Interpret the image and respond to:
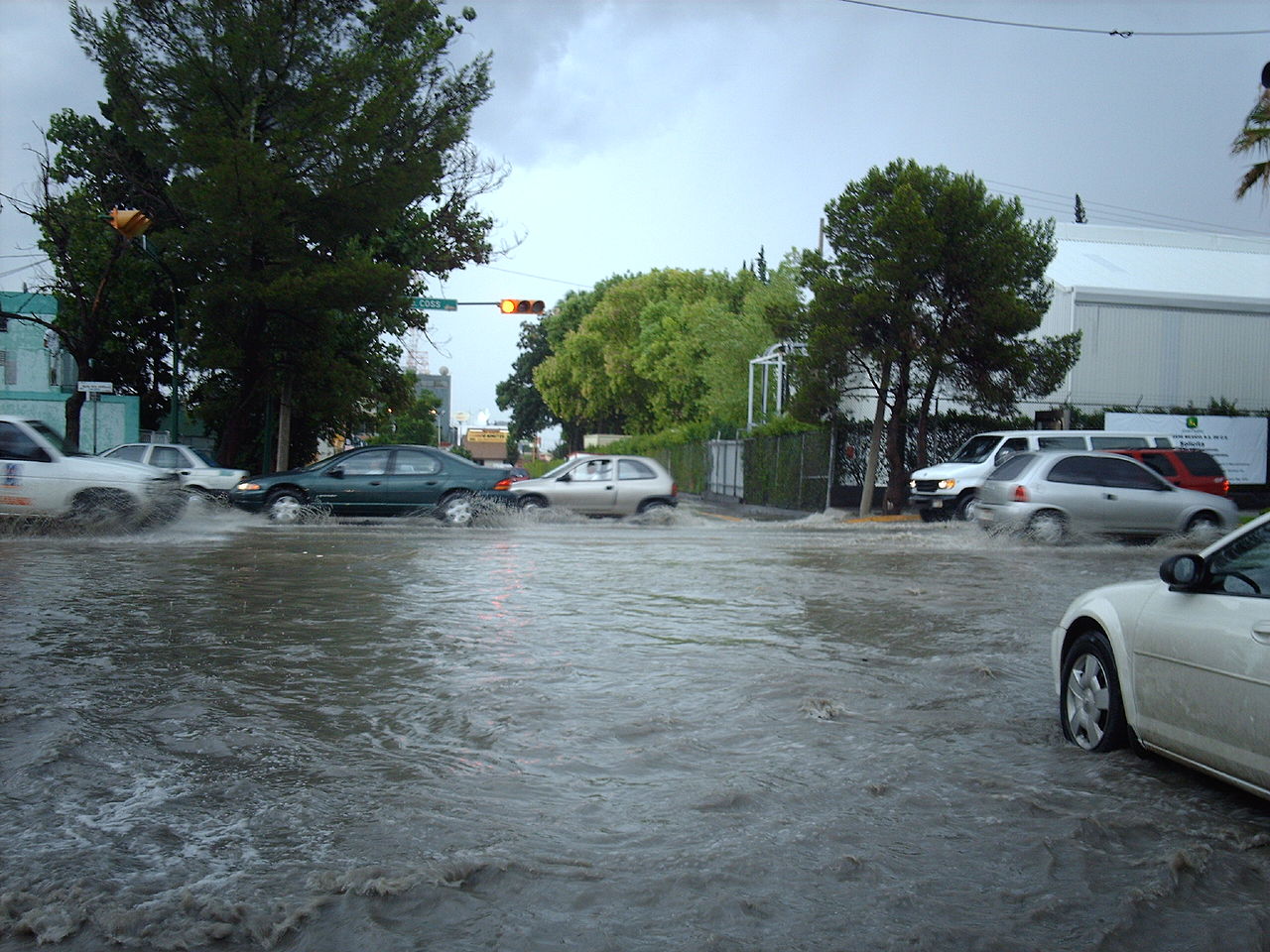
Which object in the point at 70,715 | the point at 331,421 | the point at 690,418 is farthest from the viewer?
the point at 690,418

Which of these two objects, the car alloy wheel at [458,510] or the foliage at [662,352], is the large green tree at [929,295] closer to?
the car alloy wheel at [458,510]

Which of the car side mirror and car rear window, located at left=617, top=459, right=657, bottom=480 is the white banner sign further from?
the car side mirror

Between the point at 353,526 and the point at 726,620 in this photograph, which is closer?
the point at 726,620

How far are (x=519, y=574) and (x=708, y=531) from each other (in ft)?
26.5

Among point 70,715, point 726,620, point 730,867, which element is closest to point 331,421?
point 726,620

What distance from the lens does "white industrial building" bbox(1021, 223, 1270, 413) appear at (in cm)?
3500

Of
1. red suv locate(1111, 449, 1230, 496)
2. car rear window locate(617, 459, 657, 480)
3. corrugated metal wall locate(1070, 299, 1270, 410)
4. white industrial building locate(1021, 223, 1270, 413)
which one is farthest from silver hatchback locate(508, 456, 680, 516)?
corrugated metal wall locate(1070, 299, 1270, 410)

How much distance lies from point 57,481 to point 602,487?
9.11m

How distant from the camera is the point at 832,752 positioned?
5512mm

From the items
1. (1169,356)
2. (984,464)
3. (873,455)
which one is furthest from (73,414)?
(1169,356)

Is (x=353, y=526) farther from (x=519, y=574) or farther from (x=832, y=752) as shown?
(x=832, y=752)

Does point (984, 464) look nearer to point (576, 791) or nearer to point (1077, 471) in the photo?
point (1077, 471)

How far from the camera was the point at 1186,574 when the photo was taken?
16.1 feet

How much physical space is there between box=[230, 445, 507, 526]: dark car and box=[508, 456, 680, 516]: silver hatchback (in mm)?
1335
